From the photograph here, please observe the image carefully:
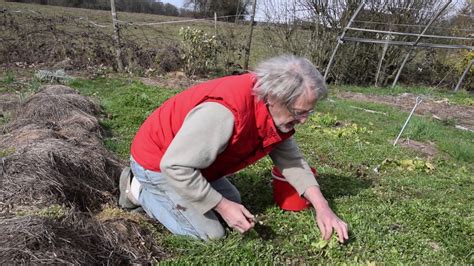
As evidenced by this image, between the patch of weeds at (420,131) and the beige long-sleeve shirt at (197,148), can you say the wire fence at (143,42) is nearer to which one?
the patch of weeds at (420,131)

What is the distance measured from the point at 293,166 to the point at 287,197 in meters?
0.37

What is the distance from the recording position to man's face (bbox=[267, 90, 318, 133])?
254 centimetres

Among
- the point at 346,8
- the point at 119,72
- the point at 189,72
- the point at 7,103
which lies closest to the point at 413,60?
the point at 346,8

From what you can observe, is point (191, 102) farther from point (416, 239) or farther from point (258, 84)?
point (416, 239)

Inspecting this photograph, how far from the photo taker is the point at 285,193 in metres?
3.64

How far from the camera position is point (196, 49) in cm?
1245

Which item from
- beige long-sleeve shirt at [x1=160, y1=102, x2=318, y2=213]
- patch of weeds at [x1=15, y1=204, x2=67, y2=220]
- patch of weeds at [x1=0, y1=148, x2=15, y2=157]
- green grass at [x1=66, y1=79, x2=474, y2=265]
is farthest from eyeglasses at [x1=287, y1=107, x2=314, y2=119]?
patch of weeds at [x1=0, y1=148, x2=15, y2=157]

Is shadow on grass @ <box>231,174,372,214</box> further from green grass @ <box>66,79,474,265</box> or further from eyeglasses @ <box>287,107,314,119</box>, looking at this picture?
eyeglasses @ <box>287,107,314,119</box>

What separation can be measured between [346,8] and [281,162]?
11.6m

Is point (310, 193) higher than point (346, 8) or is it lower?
lower

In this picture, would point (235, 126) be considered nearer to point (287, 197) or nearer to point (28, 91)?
point (287, 197)

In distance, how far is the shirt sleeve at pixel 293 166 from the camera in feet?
10.8

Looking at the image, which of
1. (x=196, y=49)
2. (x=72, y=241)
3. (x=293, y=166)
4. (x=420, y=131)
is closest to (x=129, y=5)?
(x=196, y=49)

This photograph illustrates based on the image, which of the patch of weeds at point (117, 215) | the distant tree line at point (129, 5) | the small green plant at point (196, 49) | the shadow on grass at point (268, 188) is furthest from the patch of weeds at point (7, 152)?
the distant tree line at point (129, 5)
